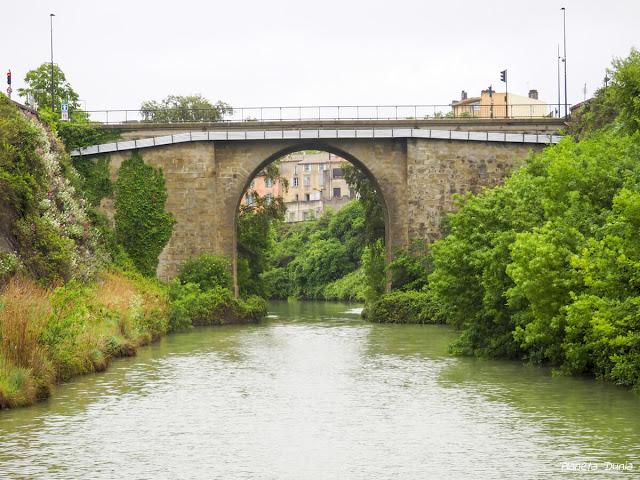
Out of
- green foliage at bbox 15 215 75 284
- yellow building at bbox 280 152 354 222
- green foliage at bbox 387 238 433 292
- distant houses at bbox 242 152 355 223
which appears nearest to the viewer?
green foliage at bbox 15 215 75 284

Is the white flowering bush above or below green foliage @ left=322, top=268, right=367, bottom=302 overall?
above

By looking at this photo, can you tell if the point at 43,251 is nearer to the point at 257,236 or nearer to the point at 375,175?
the point at 375,175

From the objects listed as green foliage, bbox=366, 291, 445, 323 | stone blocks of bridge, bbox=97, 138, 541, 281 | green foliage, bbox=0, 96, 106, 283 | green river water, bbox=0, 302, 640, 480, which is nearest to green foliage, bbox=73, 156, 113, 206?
stone blocks of bridge, bbox=97, 138, 541, 281

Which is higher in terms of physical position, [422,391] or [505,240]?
[505,240]

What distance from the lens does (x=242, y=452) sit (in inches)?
477

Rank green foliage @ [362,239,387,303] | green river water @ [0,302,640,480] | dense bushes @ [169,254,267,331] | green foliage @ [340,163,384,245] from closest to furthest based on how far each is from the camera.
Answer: green river water @ [0,302,640,480]
dense bushes @ [169,254,267,331]
green foliage @ [362,239,387,303]
green foliage @ [340,163,384,245]

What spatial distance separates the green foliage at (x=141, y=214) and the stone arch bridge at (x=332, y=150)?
36 centimetres

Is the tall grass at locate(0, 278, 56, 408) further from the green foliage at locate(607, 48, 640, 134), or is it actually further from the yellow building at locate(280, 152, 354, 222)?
the yellow building at locate(280, 152, 354, 222)

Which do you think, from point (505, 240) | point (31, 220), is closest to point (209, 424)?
point (505, 240)

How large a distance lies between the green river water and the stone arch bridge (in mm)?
16513

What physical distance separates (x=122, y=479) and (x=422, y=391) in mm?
7663

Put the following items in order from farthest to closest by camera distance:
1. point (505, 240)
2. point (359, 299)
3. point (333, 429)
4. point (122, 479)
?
point (359, 299)
point (505, 240)
point (333, 429)
point (122, 479)

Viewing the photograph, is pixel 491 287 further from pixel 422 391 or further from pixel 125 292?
pixel 125 292

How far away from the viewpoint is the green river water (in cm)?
1118
